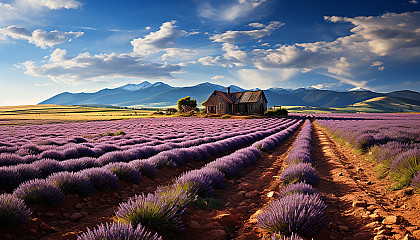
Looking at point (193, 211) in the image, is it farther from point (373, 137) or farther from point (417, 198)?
point (373, 137)

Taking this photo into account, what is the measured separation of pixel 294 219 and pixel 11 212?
377cm

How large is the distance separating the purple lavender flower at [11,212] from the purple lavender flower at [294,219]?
3344 mm

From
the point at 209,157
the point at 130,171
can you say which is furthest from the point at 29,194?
the point at 209,157

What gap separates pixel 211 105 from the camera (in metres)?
55.7

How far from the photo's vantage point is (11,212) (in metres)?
2.85

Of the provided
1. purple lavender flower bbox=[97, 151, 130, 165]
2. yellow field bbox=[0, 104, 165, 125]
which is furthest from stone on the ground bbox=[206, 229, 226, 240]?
yellow field bbox=[0, 104, 165, 125]

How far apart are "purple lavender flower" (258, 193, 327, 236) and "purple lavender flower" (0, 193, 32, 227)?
11.0ft

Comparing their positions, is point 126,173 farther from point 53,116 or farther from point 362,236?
point 53,116

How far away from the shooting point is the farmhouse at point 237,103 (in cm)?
5278

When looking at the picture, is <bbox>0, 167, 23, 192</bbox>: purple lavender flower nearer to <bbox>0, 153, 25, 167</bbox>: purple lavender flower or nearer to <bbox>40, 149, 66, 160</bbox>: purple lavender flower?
<bbox>0, 153, 25, 167</bbox>: purple lavender flower

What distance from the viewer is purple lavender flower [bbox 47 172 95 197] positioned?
426cm

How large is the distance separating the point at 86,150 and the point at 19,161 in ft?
8.80

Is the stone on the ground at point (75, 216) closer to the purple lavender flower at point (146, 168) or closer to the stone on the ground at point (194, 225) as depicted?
the stone on the ground at point (194, 225)

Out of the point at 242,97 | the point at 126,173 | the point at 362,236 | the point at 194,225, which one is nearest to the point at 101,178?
the point at 126,173
